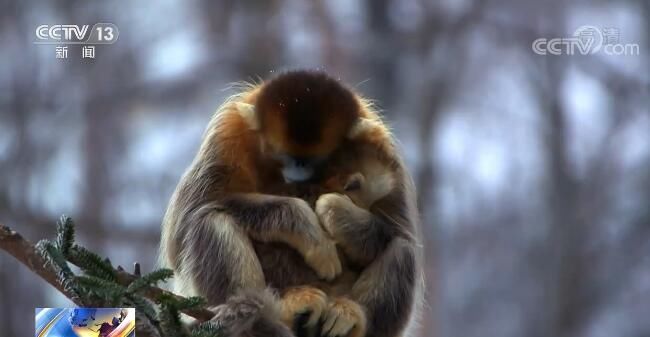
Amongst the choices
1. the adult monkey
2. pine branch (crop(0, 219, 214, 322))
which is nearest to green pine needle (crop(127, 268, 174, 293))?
pine branch (crop(0, 219, 214, 322))

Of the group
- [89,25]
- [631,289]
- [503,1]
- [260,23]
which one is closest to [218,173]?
[89,25]

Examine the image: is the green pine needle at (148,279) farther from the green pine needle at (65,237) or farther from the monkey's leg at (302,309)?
the monkey's leg at (302,309)

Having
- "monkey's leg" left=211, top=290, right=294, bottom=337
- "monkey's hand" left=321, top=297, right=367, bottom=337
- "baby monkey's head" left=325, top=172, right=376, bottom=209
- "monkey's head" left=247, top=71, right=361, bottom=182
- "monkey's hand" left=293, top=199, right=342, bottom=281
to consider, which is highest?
"monkey's head" left=247, top=71, right=361, bottom=182

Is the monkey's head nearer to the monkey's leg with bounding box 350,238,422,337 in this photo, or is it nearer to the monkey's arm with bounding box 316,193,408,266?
the monkey's arm with bounding box 316,193,408,266

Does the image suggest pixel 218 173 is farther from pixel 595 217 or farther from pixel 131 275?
pixel 595 217

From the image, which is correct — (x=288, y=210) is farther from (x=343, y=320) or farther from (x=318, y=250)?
→ (x=343, y=320)

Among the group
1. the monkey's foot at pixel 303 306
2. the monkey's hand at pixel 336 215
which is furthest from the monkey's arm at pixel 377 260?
the monkey's foot at pixel 303 306

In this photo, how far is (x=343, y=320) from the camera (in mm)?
2018

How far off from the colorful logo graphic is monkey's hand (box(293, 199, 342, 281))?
478 mm

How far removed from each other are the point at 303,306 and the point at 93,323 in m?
0.46

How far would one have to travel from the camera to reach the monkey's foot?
1995 mm

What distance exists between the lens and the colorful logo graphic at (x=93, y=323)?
5.43ft

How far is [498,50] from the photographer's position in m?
3.85

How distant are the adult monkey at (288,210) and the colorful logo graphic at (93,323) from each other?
1.05 feet
